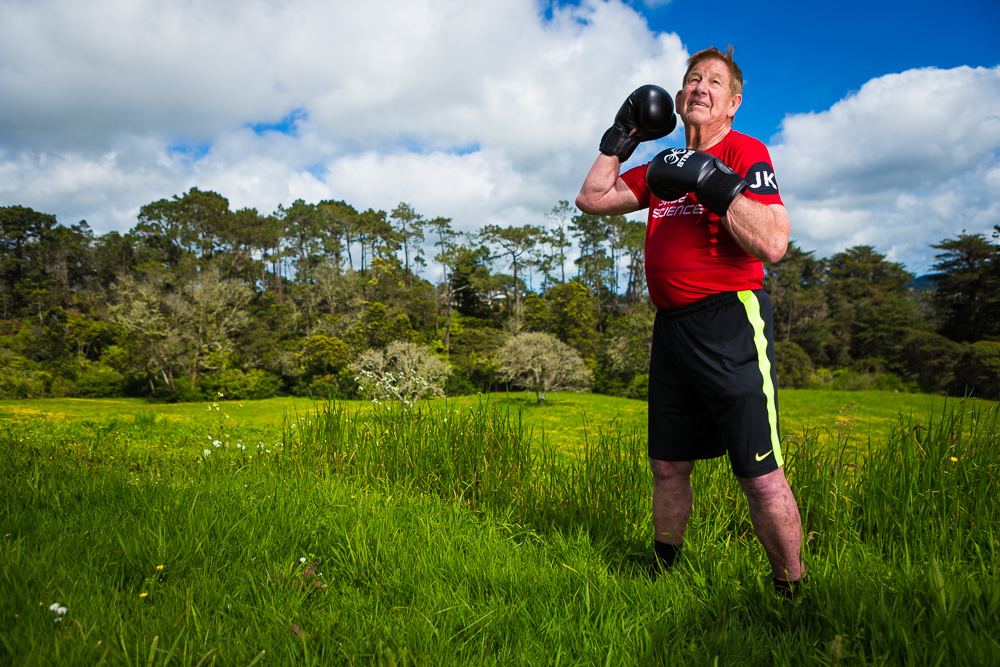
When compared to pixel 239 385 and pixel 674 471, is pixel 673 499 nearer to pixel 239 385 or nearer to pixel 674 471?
pixel 674 471

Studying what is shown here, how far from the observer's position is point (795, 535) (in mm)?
1457

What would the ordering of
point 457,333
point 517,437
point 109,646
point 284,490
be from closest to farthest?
point 109,646, point 284,490, point 517,437, point 457,333

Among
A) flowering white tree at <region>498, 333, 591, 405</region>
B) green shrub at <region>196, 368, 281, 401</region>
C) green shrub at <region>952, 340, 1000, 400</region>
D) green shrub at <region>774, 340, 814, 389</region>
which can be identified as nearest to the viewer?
green shrub at <region>952, 340, 1000, 400</region>

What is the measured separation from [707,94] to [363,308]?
111ft

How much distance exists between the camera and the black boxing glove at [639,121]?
1.96 meters

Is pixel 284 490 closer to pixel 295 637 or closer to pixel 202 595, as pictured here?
pixel 202 595

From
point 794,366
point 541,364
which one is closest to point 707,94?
point 541,364

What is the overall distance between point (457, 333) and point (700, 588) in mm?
34014

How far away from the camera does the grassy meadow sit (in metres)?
1.13

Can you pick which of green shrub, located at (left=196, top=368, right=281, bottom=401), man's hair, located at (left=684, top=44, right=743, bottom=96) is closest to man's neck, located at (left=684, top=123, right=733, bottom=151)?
man's hair, located at (left=684, top=44, right=743, bottom=96)

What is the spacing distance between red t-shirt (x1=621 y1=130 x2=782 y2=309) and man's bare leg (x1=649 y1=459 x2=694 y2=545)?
623mm

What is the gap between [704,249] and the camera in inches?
65.2

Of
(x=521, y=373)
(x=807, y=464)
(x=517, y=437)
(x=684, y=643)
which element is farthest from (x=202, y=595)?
(x=521, y=373)

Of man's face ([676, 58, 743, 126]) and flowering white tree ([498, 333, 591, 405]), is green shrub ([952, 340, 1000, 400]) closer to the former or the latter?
flowering white tree ([498, 333, 591, 405])
